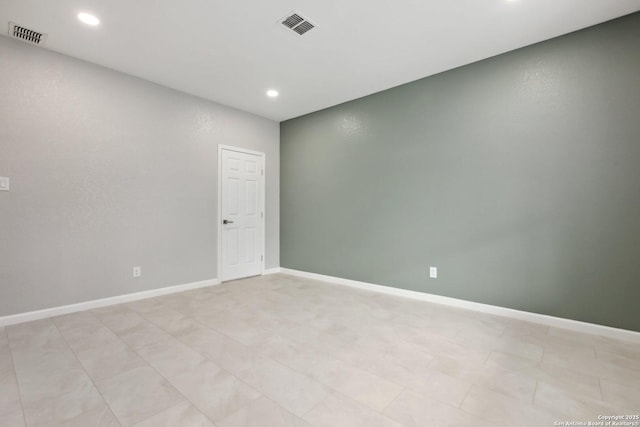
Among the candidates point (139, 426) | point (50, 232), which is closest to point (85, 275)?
point (50, 232)

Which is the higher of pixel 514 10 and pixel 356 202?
pixel 514 10

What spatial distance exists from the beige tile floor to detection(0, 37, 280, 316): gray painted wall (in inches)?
21.4

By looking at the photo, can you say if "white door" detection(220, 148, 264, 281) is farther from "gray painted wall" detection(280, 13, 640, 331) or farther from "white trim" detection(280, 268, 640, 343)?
"white trim" detection(280, 268, 640, 343)

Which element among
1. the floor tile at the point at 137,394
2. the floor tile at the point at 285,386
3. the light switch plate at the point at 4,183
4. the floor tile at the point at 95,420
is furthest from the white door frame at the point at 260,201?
the floor tile at the point at 95,420

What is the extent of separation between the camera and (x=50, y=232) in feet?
9.87

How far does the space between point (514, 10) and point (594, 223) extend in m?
2.03

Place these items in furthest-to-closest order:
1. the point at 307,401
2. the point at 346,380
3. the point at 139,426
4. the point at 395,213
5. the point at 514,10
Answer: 1. the point at 395,213
2. the point at 514,10
3. the point at 346,380
4. the point at 307,401
5. the point at 139,426

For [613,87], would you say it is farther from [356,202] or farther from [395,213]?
[356,202]

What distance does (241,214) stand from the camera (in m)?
4.74

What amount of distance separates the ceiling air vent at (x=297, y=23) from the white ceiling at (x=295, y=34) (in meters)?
0.06

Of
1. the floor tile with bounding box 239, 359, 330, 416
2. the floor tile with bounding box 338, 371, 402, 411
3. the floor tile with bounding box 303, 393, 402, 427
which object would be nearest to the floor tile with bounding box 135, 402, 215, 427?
the floor tile with bounding box 239, 359, 330, 416

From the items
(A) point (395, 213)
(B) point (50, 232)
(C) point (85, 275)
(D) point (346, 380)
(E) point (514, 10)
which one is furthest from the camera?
(A) point (395, 213)

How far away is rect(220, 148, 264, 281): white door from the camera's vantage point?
4500mm

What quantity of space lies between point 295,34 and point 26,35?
102 inches
